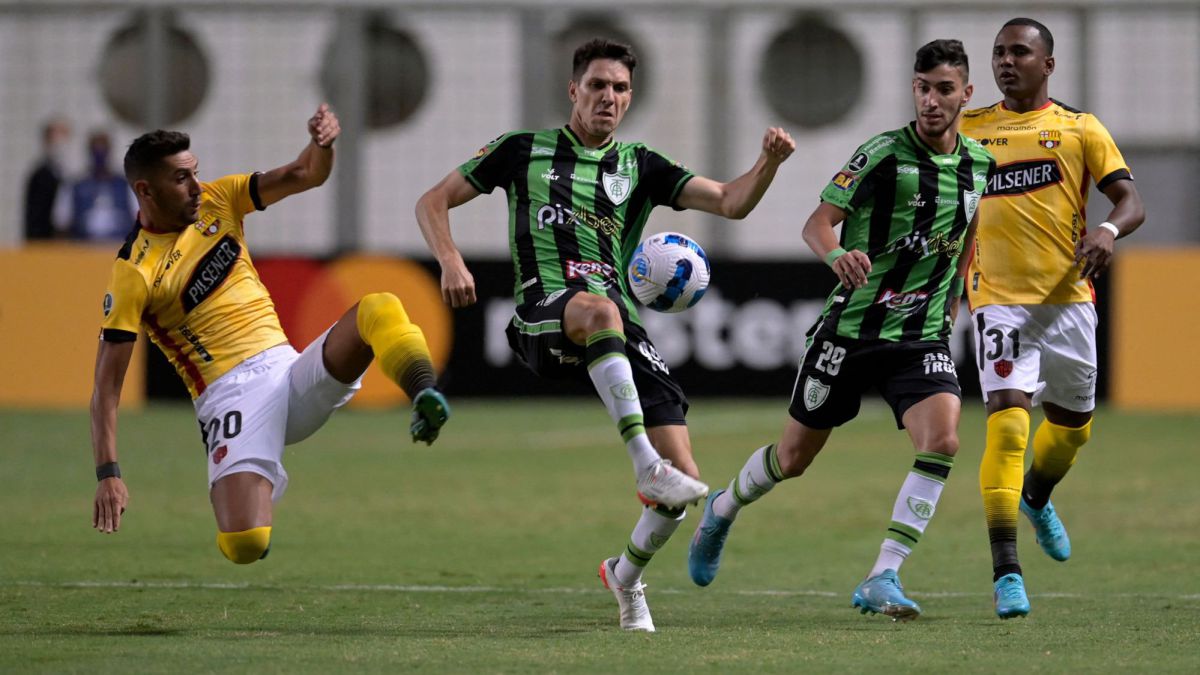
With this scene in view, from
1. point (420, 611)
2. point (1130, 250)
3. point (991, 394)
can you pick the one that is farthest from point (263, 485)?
point (1130, 250)

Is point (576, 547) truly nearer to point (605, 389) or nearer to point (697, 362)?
point (605, 389)

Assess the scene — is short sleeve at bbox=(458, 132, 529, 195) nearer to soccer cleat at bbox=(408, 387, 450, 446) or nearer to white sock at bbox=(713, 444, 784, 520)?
soccer cleat at bbox=(408, 387, 450, 446)

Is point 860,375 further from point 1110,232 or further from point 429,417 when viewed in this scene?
point 429,417

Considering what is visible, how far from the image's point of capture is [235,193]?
7.78 metres

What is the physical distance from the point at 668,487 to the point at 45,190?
13.7 meters

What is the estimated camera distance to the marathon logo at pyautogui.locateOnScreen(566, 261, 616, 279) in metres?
7.36

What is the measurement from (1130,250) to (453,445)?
24.4 feet

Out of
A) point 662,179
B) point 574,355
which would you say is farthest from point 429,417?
point 662,179

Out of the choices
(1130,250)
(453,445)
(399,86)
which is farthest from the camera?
(399,86)

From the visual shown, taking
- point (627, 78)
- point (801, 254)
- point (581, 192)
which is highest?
point (627, 78)

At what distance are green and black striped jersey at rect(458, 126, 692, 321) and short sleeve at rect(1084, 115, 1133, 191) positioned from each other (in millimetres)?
1824

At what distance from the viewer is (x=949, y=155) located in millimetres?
7699

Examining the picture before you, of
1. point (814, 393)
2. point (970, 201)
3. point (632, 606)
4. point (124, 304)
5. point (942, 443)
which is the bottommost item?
point (632, 606)

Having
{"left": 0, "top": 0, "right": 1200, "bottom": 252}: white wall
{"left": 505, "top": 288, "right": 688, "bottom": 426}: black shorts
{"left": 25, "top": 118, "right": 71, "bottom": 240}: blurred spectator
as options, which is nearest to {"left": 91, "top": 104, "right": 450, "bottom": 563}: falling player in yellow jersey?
{"left": 505, "top": 288, "right": 688, "bottom": 426}: black shorts
